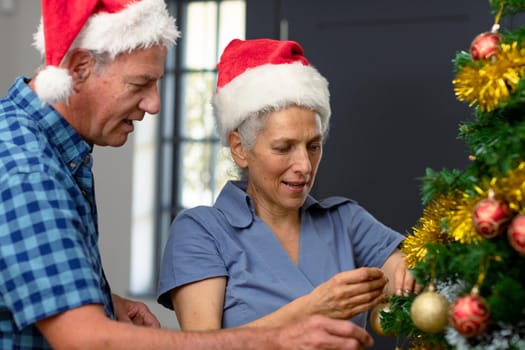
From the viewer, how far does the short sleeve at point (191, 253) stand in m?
1.68

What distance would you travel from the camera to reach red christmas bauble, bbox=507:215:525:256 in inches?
42.0

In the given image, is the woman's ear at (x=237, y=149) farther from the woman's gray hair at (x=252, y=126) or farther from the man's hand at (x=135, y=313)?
the man's hand at (x=135, y=313)

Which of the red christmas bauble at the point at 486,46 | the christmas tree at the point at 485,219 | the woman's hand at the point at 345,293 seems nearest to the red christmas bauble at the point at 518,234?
the christmas tree at the point at 485,219

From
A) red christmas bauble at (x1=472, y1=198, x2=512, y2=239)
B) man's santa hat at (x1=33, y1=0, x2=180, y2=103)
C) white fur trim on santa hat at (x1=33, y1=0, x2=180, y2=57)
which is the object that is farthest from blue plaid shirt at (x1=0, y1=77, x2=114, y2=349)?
red christmas bauble at (x1=472, y1=198, x2=512, y2=239)

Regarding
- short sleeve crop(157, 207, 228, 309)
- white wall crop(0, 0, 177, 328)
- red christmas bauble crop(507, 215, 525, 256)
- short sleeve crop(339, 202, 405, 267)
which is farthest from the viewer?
white wall crop(0, 0, 177, 328)

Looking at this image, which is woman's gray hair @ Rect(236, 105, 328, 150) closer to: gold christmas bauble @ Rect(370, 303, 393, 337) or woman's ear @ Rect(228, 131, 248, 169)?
woman's ear @ Rect(228, 131, 248, 169)

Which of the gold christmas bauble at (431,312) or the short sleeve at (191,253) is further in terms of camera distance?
the short sleeve at (191,253)

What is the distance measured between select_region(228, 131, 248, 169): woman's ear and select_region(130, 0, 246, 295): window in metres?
2.28

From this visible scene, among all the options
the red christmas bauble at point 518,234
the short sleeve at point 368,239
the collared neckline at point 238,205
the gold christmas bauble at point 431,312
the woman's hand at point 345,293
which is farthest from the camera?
the short sleeve at point 368,239

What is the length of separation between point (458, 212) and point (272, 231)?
680mm

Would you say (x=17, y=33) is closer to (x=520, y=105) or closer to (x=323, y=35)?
(x=323, y=35)

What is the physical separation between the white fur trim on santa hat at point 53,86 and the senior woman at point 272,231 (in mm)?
482

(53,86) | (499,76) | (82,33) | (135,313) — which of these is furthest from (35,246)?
(499,76)

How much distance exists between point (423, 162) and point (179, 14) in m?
1.80
